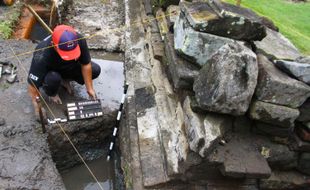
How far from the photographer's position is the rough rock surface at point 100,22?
782 centimetres

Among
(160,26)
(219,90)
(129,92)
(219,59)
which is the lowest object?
(129,92)

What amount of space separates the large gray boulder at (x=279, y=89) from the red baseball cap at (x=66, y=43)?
2.36 m

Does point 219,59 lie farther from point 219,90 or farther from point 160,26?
point 160,26

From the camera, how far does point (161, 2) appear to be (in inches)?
260

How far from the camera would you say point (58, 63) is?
17.3 feet

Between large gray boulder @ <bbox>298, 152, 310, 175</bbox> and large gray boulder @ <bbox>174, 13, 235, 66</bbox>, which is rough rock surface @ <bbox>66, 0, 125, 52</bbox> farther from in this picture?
large gray boulder @ <bbox>298, 152, 310, 175</bbox>

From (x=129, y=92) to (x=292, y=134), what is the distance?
253 cm

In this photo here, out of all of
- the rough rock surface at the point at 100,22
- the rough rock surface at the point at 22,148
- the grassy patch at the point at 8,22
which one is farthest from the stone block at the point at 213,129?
the grassy patch at the point at 8,22

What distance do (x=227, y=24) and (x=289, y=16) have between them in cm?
274

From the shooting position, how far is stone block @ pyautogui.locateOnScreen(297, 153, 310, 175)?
4.00 metres

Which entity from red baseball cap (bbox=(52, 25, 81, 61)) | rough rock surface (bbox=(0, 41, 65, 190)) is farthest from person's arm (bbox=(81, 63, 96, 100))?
rough rock surface (bbox=(0, 41, 65, 190))

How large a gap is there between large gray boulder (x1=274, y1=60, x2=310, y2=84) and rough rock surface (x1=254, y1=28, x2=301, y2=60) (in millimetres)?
462

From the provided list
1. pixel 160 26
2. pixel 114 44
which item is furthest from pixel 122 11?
pixel 160 26

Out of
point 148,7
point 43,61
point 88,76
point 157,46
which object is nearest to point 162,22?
point 157,46
